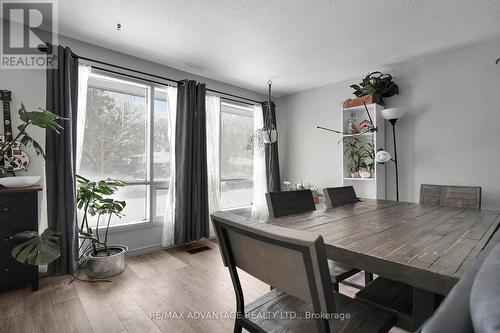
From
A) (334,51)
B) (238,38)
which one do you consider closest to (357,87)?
(334,51)

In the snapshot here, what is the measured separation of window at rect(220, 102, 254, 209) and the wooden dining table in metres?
2.34

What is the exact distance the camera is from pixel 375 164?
10.1ft

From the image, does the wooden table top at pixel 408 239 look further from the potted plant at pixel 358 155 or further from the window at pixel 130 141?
the window at pixel 130 141

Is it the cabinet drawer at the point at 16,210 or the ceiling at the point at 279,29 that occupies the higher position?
the ceiling at the point at 279,29

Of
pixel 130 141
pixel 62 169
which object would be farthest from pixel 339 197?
pixel 62 169

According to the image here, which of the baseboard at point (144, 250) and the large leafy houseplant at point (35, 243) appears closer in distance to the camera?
the large leafy houseplant at point (35, 243)

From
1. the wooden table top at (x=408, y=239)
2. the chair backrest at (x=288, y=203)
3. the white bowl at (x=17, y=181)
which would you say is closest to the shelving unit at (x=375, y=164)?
the wooden table top at (x=408, y=239)

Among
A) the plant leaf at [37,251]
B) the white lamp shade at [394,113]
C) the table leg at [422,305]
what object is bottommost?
the plant leaf at [37,251]

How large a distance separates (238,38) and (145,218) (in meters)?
2.39

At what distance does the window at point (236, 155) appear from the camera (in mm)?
3867

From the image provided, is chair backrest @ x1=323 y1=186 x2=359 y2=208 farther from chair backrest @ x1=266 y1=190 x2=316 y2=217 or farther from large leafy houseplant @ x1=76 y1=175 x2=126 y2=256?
large leafy houseplant @ x1=76 y1=175 x2=126 y2=256

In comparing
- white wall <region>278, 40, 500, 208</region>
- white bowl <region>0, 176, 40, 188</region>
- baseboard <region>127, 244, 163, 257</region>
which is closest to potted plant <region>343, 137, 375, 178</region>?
white wall <region>278, 40, 500, 208</region>

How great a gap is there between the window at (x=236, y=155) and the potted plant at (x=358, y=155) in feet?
5.15

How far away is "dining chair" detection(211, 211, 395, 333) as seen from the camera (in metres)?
0.63
